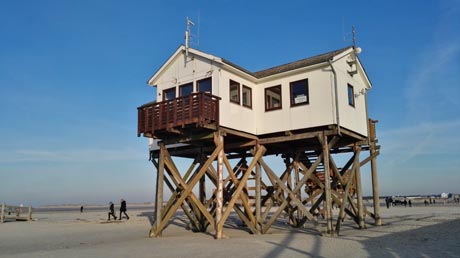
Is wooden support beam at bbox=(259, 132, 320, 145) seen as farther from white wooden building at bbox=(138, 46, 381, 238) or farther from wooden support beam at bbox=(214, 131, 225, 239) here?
wooden support beam at bbox=(214, 131, 225, 239)

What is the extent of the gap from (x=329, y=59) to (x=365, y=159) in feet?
23.4

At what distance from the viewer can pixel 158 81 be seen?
19172 mm

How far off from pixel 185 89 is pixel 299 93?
5.14m

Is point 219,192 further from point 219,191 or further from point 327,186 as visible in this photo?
point 327,186

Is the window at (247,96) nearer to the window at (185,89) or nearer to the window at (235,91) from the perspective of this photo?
the window at (235,91)


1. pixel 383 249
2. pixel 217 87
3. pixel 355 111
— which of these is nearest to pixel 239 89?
pixel 217 87

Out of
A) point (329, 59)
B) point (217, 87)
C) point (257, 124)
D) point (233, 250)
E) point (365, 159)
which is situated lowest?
point (233, 250)

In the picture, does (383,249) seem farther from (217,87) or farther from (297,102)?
(217,87)

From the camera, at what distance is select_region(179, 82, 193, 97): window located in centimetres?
1791

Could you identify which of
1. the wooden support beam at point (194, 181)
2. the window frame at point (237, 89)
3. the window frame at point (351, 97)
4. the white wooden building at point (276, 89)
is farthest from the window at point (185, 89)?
the window frame at point (351, 97)

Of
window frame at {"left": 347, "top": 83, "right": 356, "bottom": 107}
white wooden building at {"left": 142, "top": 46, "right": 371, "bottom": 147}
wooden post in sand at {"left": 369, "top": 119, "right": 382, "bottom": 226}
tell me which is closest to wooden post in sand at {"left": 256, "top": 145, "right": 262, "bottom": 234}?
white wooden building at {"left": 142, "top": 46, "right": 371, "bottom": 147}

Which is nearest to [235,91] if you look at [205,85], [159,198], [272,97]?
[205,85]

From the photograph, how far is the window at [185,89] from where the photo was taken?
17.9 m

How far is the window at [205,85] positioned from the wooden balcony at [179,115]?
94 cm
